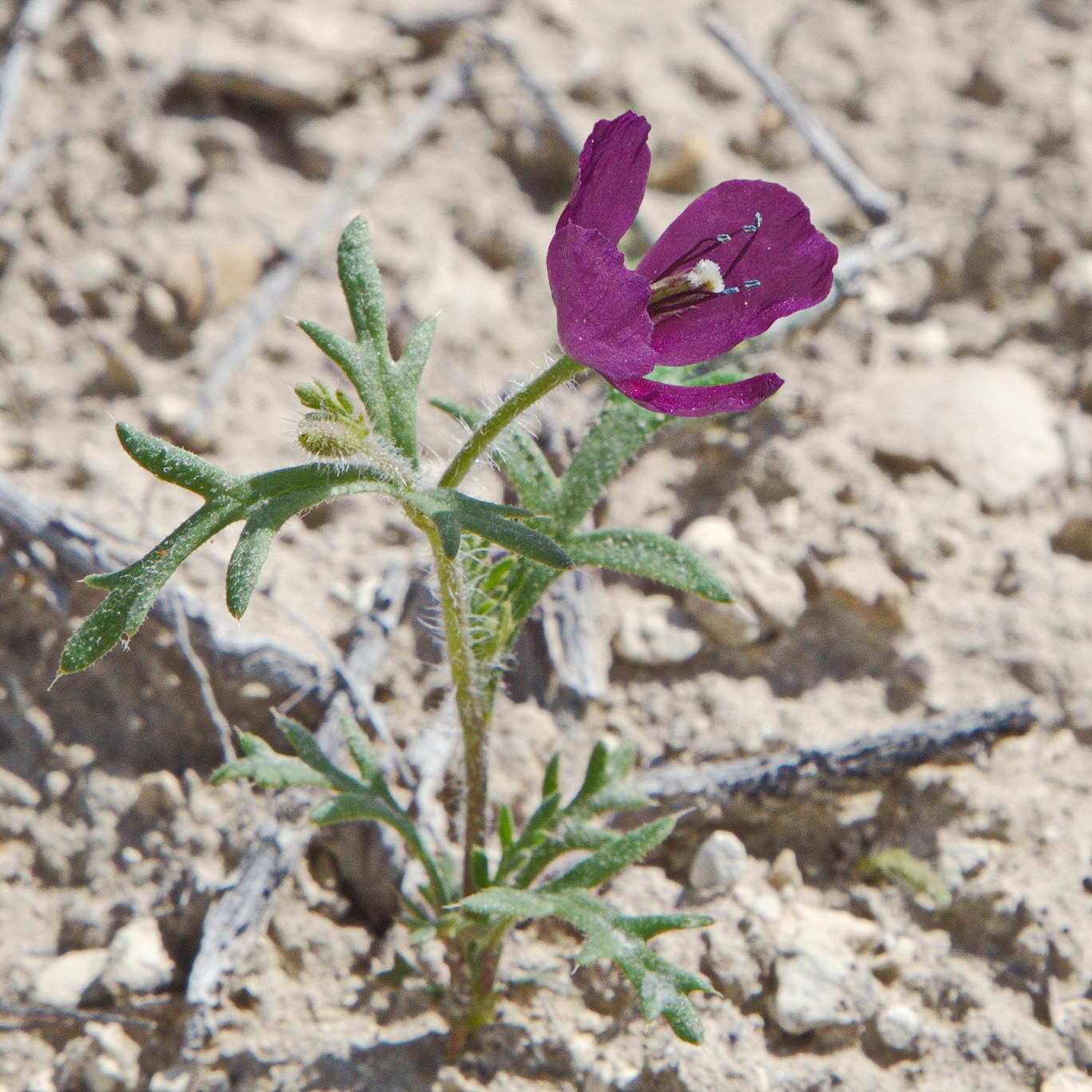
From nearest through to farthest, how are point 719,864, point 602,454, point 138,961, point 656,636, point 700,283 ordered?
1. point 700,283
2. point 602,454
3. point 138,961
4. point 719,864
5. point 656,636

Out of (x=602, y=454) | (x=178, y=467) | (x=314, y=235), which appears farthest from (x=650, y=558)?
(x=314, y=235)

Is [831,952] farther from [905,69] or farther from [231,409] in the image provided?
[905,69]

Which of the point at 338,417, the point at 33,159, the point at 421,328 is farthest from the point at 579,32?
the point at 338,417

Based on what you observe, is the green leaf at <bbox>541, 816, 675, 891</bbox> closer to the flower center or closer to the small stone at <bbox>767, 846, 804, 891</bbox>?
the small stone at <bbox>767, 846, 804, 891</bbox>

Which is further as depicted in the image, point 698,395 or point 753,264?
point 753,264

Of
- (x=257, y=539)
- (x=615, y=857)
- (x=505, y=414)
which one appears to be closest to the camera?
(x=257, y=539)

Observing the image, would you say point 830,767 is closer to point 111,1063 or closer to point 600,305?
point 600,305
